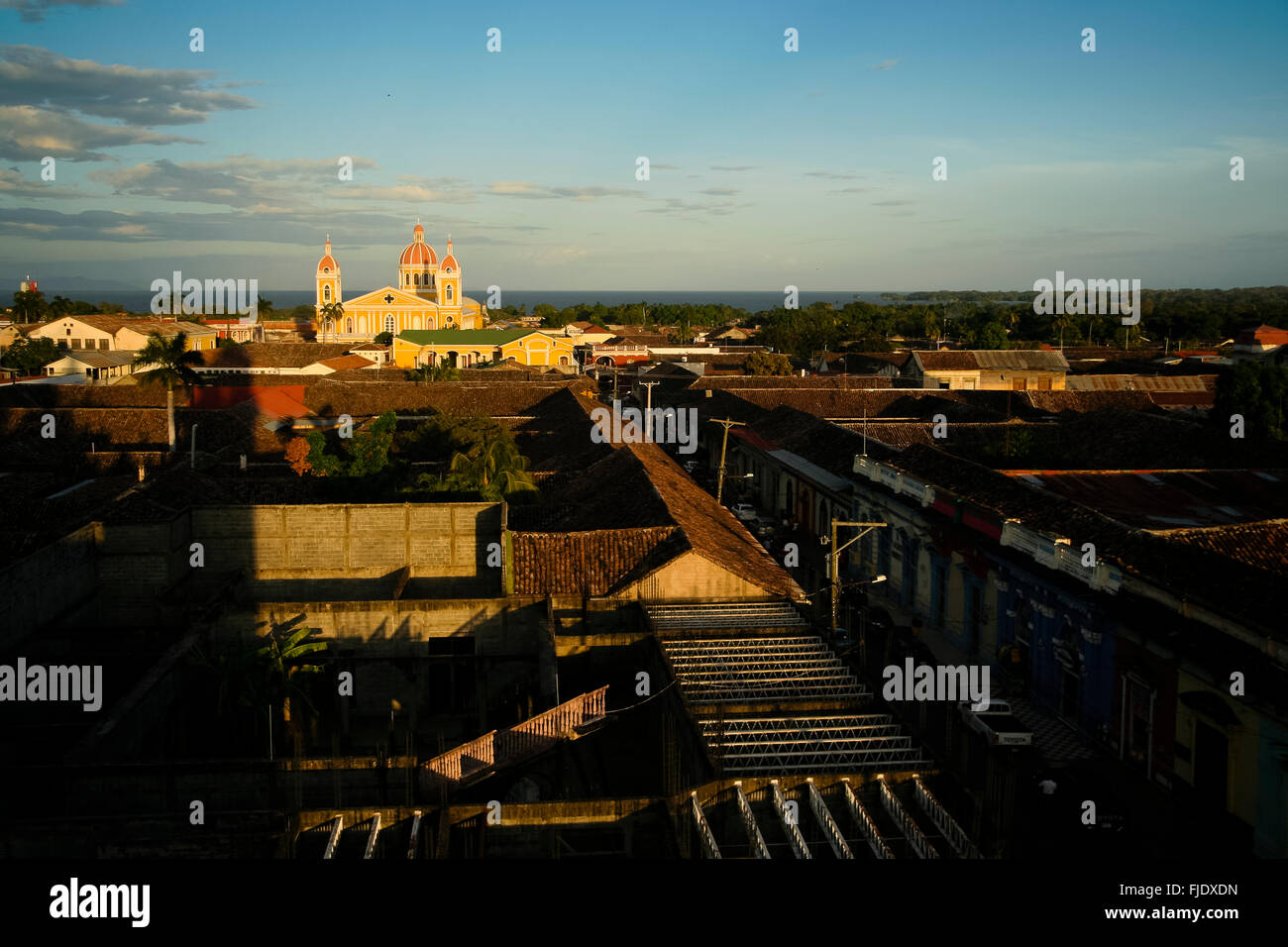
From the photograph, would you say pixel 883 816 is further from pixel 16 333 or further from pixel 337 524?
pixel 16 333

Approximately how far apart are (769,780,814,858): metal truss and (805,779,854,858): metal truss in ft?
0.84

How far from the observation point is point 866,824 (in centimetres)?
1197

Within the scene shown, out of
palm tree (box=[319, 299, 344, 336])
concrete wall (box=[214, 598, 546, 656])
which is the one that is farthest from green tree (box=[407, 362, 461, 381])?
palm tree (box=[319, 299, 344, 336])

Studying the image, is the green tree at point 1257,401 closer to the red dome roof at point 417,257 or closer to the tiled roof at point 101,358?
the tiled roof at point 101,358

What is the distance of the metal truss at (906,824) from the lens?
11.1 m

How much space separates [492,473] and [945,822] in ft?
73.1

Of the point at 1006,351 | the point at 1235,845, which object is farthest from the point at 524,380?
the point at 1235,845

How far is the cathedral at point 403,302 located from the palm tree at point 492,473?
85695 millimetres

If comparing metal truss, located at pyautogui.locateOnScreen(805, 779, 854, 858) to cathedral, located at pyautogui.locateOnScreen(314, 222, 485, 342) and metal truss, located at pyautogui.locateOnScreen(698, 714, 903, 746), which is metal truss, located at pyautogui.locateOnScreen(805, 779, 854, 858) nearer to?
metal truss, located at pyautogui.locateOnScreen(698, 714, 903, 746)

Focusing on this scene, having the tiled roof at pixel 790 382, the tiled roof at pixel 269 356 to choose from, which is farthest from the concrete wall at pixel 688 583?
the tiled roof at pixel 269 356

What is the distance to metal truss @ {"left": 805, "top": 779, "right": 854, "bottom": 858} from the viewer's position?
432 inches

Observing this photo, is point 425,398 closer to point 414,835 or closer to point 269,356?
point 269,356

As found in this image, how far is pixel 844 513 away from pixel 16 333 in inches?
3342

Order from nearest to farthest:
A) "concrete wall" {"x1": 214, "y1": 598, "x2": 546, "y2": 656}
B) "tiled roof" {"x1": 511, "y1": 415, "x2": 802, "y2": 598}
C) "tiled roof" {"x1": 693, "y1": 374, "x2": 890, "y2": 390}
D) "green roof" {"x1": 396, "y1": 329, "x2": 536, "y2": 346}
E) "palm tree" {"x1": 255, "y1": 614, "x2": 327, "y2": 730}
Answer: "palm tree" {"x1": 255, "y1": 614, "x2": 327, "y2": 730} < "concrete wall" {"x1": 214, "y1": 598, "x2": 546, "y2": 656} < "tiled roof" {"x1": 511, "y1": 415, "x2": 802, "y2": 598} < "tiled roof" {"x1": 693, "y1": 374, "x2": 890, "y2": 390} < "green roof" {"x1": 396, "y1": 329, "x2": 536, "y2": 346}
